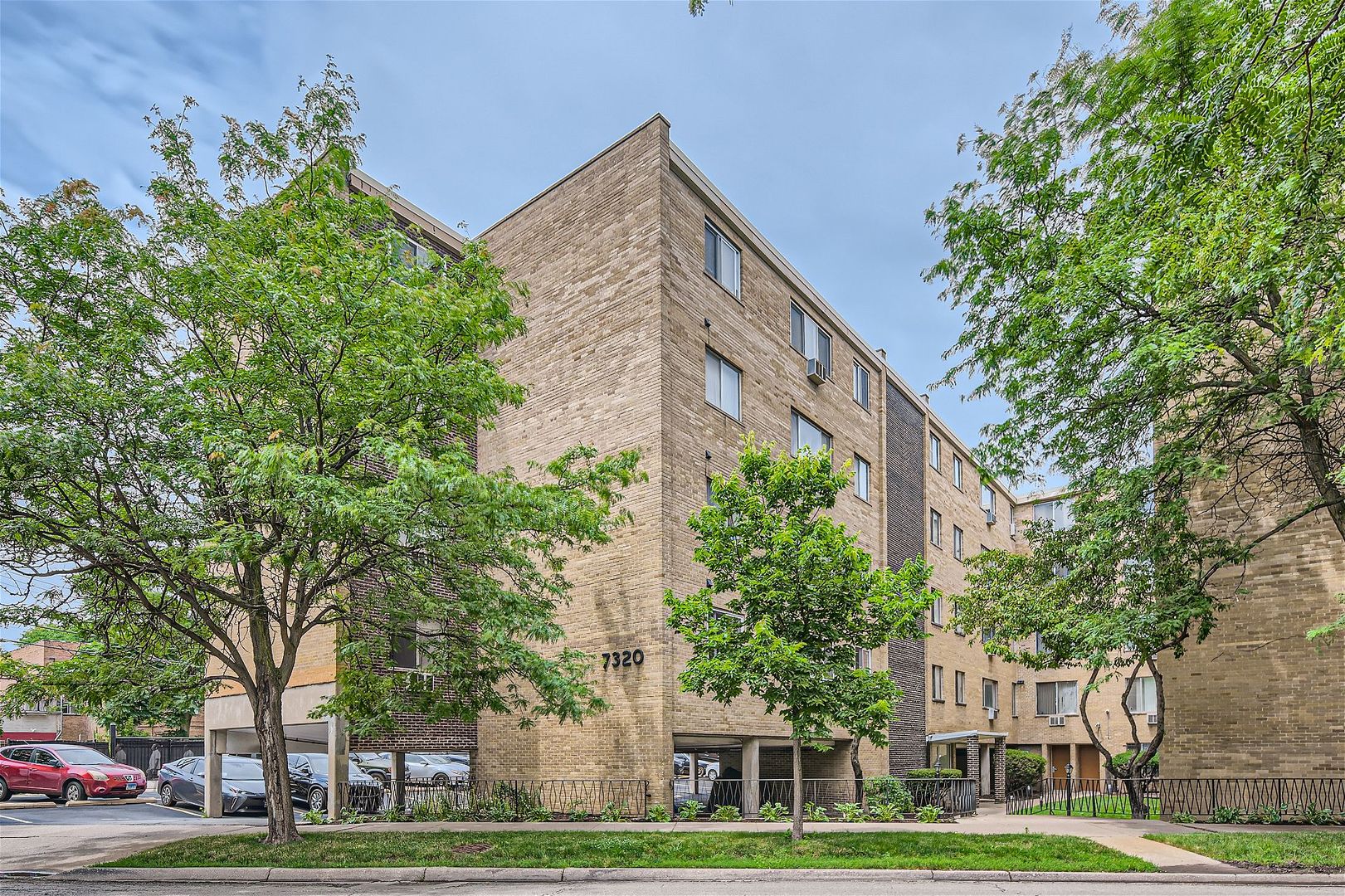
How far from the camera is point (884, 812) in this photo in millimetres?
17406

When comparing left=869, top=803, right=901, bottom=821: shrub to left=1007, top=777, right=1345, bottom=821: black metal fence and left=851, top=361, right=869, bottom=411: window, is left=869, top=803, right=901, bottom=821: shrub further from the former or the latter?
left=851, top=361, right=869, bottom=411: window

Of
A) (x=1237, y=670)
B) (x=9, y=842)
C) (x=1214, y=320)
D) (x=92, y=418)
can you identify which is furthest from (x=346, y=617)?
(x=1237, y=670)

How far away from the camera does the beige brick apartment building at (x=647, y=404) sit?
18672mm

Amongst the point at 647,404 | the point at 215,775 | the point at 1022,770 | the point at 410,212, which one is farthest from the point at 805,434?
the point at 1022,770

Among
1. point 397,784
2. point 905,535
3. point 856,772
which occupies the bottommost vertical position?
point 856,772

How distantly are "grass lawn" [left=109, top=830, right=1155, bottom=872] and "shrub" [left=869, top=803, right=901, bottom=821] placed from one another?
141 inches

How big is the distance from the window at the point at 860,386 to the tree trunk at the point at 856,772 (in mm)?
10583

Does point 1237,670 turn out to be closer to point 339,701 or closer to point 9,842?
point 339,701

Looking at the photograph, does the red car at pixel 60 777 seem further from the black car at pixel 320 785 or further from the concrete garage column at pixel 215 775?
the black car at pixel 320 785

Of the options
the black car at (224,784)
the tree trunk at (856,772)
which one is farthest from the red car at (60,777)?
the tree trunk at (856,772)

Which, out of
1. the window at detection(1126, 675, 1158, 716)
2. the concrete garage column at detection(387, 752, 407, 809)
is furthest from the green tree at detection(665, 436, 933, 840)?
the window at detection(1126, 675, 1158, 716)

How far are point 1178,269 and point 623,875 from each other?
10.1m

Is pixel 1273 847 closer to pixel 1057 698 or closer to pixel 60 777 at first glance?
pixel 60 777

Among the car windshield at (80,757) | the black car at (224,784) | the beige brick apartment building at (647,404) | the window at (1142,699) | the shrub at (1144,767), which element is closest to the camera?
the beige brick apartment building at (647,404)
